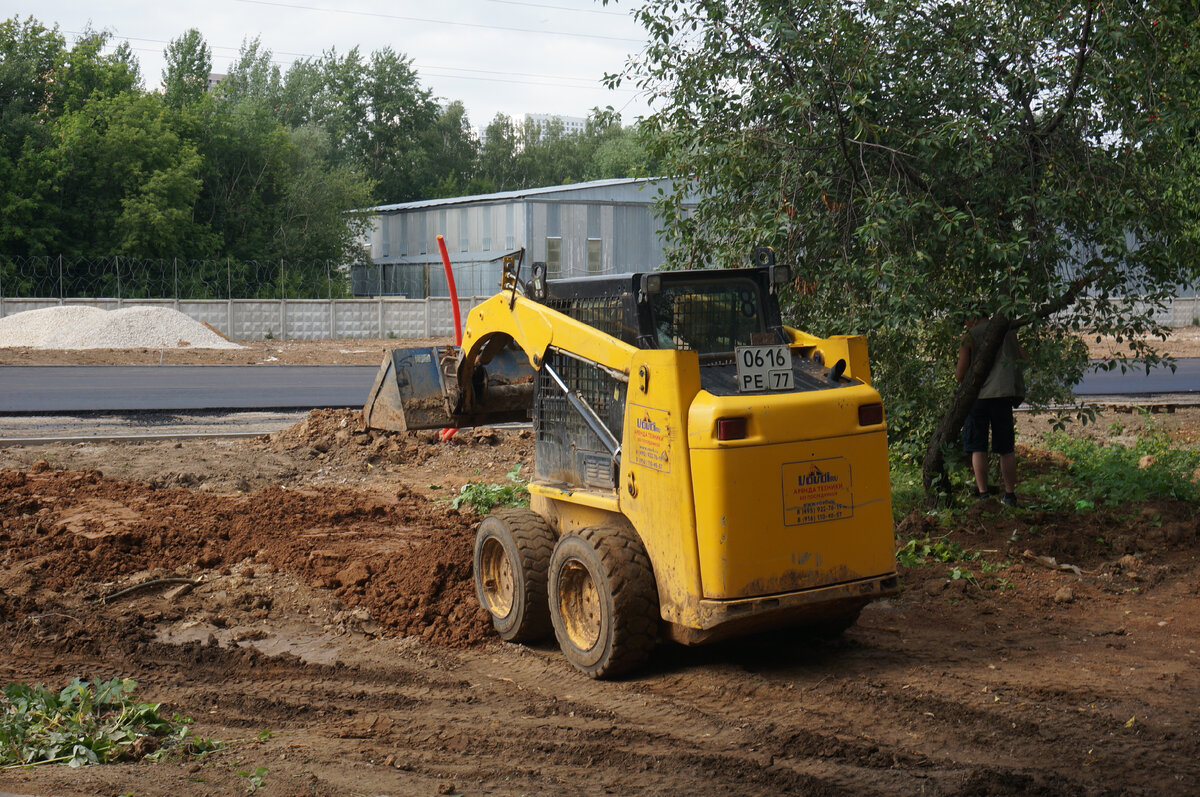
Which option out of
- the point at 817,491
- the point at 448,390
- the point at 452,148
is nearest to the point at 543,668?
the point at 817,491

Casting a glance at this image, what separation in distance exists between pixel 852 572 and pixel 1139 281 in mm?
4141

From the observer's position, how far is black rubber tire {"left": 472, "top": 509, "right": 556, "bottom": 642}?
6.24 meters

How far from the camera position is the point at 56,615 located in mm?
6801

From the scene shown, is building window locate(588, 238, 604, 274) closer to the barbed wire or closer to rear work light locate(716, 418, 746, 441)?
the barbed wire

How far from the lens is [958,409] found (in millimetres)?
9023

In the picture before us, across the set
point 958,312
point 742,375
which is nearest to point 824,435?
point 742,375

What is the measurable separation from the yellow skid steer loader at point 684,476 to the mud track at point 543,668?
17.4 inches

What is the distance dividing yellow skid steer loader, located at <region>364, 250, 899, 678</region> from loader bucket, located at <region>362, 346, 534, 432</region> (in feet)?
4.90

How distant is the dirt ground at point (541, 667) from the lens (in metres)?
4.42

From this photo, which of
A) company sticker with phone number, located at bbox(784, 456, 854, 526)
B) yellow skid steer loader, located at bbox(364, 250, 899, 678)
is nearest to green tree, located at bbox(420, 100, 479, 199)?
yellow skid steer loader, located at bbox(364, 250, 899, 678)

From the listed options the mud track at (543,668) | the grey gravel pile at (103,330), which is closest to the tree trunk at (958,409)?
the mud track at (543,668)

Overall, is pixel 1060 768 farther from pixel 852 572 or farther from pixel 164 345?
pixel 164 345

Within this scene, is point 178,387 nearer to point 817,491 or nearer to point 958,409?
point 958,409

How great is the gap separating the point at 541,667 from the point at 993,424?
4.89 metres
